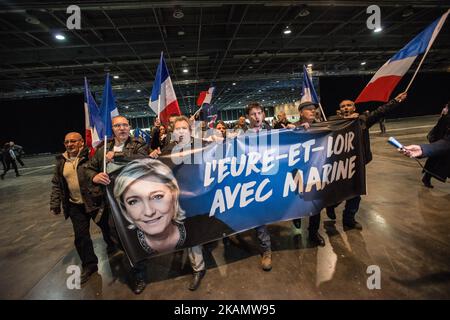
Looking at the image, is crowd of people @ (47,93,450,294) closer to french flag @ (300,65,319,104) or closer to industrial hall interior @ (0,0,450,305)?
industrial hall interior @ (0,0,450,305)

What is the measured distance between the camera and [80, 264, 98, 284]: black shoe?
105 inches

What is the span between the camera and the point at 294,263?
268cm

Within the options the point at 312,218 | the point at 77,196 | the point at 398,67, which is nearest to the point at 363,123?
the point at 398,67

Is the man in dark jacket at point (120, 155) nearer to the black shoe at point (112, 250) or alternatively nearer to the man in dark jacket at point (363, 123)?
the black shoe at point (112, 250)

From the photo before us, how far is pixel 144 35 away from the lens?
906 centimetres

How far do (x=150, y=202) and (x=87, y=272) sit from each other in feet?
4.60

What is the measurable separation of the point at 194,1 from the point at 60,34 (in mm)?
5607

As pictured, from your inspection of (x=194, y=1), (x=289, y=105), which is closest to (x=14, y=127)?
(x=194, y=1)

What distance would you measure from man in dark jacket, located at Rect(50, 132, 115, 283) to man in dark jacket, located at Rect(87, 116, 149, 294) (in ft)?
0.70

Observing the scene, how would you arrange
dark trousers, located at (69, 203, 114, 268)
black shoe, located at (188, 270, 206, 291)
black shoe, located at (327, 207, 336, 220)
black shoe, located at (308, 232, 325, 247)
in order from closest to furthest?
black shoe, located at (188, 270, 206, 291), dark trousers, located at (69, 203, 114, 268), black shoe, located at (308, 232, 325, 247), black shoe, located at (327, 207, 336, 220)

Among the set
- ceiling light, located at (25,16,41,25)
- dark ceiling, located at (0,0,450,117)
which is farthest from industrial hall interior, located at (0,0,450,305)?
ceiling light, located at (25,16,41,25)

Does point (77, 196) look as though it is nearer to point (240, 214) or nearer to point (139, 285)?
point (139, 285)

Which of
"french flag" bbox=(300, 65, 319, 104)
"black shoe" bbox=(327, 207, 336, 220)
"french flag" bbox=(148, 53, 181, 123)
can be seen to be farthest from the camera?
"french flag" bbox=(300, 65, 319, 104)

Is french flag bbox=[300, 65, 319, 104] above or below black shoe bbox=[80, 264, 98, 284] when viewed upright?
above
